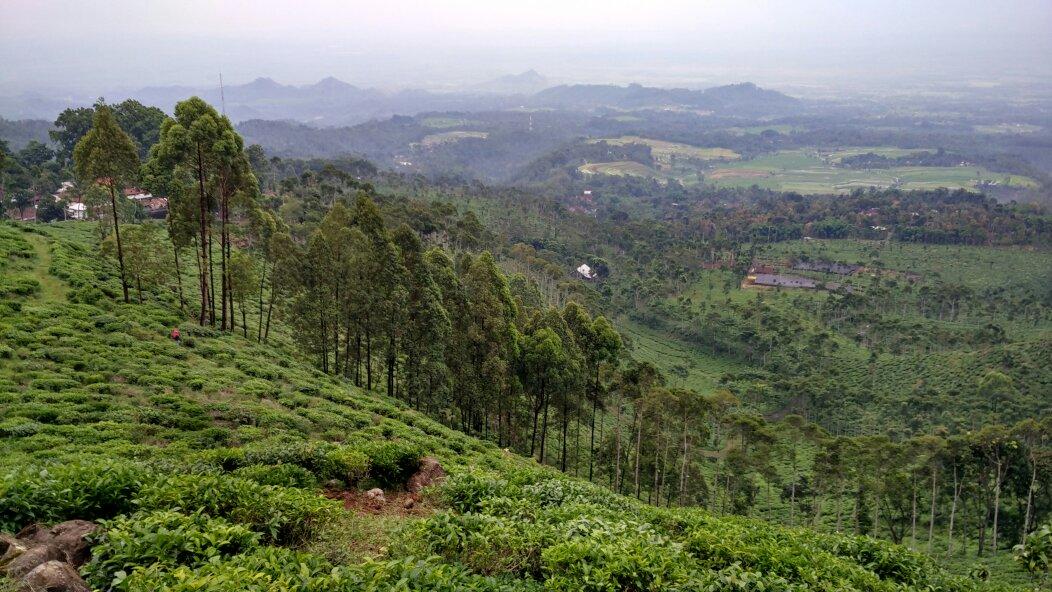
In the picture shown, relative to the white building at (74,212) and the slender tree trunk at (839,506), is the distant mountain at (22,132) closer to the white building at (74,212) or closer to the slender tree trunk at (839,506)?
the white building at (74,212)

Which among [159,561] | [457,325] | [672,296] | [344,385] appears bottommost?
[672,296]

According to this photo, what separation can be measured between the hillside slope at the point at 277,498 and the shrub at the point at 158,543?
22 mm

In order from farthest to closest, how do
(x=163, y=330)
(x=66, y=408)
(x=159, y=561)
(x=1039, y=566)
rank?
(x=163, y=330) < (x=66, y=408) < (x=1039, y=566) < (x=159, y=561)

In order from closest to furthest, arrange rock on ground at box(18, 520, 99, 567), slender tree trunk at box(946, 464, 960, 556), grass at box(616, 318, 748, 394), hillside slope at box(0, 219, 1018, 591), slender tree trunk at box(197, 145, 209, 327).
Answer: rock on ground at box(18, 520, 99, 567), hillside slope at box(0, 219, 1018, 591), slender tree trunk at box(197, 145, 209, 327), slender tree trunk at box(946, 464, 960, 556), grass at box(616, 318, 748, 394)

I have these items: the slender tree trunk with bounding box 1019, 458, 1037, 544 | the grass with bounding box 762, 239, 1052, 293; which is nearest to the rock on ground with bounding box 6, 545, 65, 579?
the slender tree trunk with bounding box 1019, 458, 1037, 544

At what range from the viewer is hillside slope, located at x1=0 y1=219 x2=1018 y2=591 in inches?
228

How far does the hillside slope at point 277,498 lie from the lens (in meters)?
5.79

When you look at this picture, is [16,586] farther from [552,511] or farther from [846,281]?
→ [846,281]

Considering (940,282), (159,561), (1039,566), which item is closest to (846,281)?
(940,282)

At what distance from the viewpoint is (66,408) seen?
11859mm

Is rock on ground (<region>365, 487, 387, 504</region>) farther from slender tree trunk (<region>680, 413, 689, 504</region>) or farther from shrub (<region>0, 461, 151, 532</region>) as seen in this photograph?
slender tree trunk (<region>680, 413, 689, 504</region>)

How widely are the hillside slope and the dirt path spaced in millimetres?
122

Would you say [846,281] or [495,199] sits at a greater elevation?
[495,199]

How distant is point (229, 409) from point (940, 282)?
341ft
